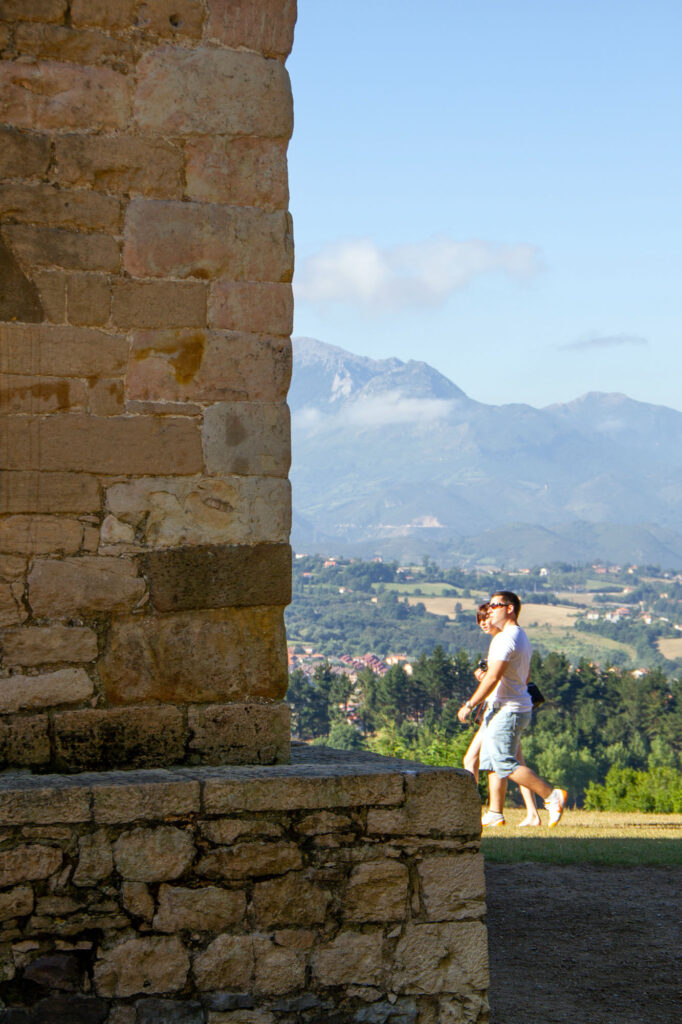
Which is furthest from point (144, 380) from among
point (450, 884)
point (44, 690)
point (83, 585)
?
point (450, 884)

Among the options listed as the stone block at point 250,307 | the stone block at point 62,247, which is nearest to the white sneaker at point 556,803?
the stone block at point 250,307

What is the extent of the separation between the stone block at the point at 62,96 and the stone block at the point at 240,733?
222 centimetres

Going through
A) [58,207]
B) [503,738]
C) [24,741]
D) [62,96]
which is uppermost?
[62,96]

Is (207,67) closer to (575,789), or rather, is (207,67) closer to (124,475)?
(124,475)

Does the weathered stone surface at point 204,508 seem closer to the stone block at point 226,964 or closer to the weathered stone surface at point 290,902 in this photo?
the weathered stone surface at point 290,902

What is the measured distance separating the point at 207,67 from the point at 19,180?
83cm

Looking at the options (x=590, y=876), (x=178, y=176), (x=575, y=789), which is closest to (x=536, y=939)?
(x=590, y=876)

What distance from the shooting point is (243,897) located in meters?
3.94

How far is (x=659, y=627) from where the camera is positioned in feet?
586

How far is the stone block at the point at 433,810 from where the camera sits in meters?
4.07

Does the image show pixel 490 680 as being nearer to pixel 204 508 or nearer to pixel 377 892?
pixel 377 892

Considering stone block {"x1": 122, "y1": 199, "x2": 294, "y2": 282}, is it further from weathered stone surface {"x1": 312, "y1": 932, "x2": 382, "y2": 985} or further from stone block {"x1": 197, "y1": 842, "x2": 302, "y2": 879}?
weathered stone surface {"x1": 312, "y1": 932, "x2": 382, "y2": 985}

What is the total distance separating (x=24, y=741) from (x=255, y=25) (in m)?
2.82

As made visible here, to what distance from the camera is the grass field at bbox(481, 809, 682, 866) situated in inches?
287
